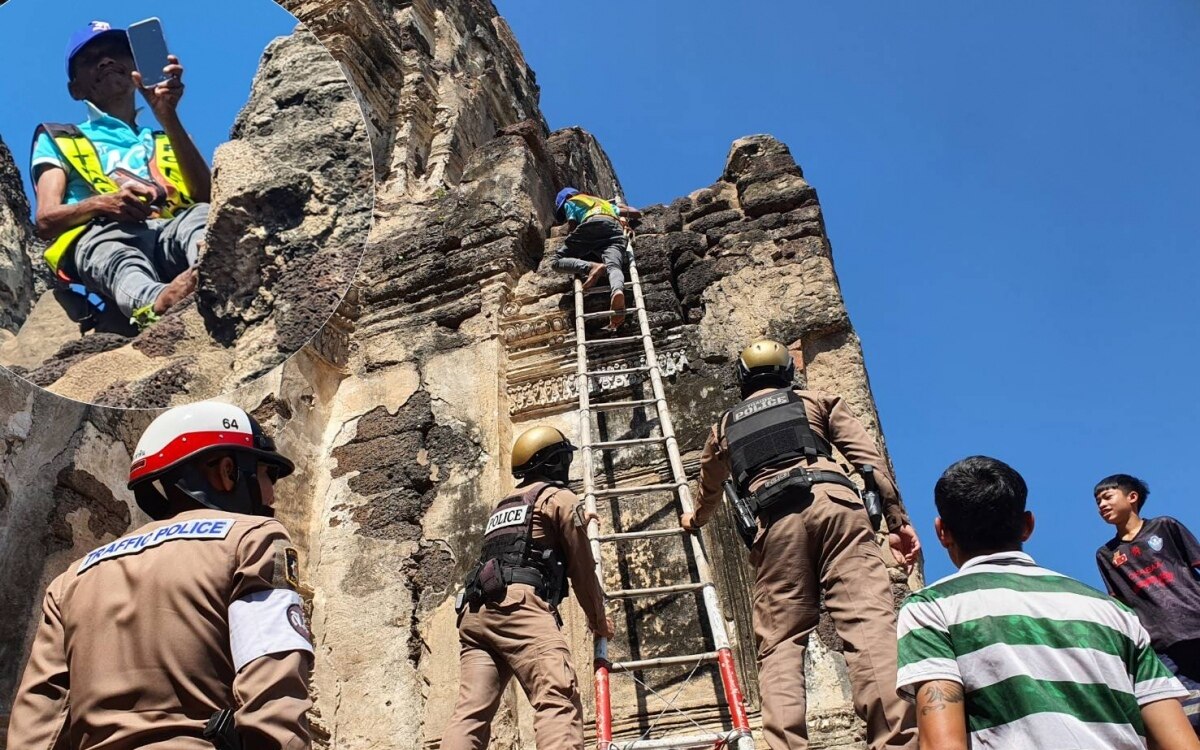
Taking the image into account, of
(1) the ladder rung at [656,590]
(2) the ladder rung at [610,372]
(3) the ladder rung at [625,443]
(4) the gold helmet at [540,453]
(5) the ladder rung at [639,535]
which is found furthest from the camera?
(2) the ladder rung at [610,372]

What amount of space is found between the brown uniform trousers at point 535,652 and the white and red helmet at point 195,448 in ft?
4.81

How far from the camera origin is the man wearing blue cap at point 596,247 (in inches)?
260

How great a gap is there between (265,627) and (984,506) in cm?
166

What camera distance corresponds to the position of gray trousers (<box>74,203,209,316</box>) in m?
3.61

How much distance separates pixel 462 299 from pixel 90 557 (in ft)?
15.0

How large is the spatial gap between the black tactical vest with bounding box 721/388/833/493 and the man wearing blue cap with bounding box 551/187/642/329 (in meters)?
2.52

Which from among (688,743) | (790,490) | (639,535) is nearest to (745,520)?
(790,490)

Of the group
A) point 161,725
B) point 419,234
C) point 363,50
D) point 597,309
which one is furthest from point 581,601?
point 363,50

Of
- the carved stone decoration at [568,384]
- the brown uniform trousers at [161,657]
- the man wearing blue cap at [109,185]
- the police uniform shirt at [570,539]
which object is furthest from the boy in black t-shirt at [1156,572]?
the man wearing blue cap at [109,185]

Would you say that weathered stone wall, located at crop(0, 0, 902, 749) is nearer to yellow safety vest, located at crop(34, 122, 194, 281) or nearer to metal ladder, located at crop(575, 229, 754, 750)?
metal ladder, located at crop(575, 229, 754, 750)

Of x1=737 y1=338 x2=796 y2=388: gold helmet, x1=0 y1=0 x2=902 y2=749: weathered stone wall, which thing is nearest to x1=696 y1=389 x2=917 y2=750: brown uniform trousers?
x1=737 y1=338 x2=796 y2=388: gold helmet

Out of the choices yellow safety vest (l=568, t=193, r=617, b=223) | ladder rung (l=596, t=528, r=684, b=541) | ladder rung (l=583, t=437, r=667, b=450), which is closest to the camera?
ladder rung (l=596, t=528, r=684, b=541)

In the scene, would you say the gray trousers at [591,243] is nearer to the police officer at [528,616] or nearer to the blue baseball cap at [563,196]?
the blue baseball cap at [563,196]

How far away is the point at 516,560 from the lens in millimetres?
4051
